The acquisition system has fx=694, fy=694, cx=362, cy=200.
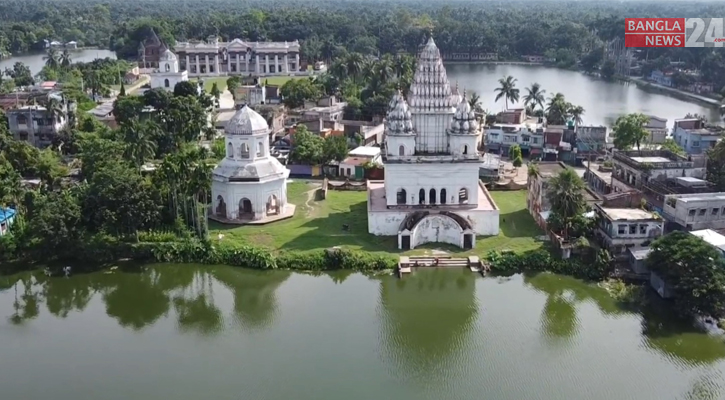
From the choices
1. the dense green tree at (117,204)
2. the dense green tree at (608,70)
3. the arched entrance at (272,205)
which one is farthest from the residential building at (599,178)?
the dense green tree at (608,70)

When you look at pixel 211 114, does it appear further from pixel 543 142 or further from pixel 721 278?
pixel 721 278

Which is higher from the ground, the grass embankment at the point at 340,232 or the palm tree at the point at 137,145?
the palm tree at the point at 137,145

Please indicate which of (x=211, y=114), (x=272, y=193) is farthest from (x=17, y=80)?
(x=272, y=193)

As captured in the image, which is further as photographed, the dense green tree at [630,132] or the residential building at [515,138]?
the residential building at [515,138]

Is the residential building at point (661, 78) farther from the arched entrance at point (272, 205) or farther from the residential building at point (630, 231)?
the arched entrance at point (272, 205)

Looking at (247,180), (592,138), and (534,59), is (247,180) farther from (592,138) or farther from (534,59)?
(534,59)

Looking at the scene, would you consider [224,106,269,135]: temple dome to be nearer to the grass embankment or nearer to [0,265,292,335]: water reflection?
the grass embankment
